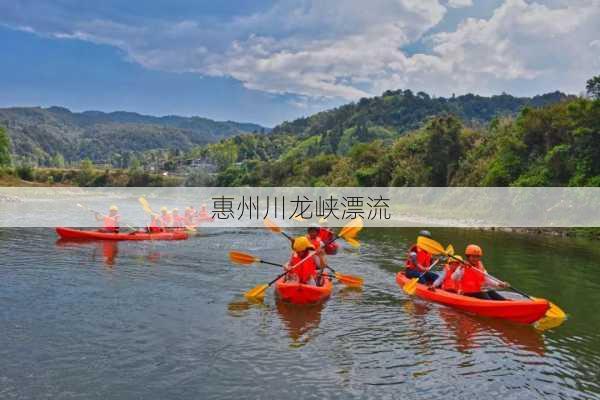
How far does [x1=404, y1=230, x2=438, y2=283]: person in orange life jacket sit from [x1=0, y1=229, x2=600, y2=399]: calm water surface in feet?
2.58

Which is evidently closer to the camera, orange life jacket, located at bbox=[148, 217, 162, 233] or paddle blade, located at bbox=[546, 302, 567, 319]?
paddle blade, located at bbox=[546, 302, 567, 319]

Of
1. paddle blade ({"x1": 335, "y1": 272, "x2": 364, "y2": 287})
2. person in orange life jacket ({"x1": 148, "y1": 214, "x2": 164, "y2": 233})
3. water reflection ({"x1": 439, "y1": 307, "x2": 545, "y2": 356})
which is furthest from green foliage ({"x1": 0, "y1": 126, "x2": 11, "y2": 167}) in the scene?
water reflection ({"x1": 439, "y1": 307, "x2": 545, "y2": 356})

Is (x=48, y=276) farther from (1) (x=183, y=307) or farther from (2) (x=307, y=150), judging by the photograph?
(2) (x=307, y=150)

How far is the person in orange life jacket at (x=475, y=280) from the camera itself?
12.9m

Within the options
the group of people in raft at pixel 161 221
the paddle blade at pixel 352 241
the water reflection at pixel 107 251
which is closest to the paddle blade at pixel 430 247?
the paddle blade at pixel 352 241

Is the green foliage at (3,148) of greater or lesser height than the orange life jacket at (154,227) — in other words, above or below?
above

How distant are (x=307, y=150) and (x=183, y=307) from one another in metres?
119

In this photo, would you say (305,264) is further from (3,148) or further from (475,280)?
(3,148)

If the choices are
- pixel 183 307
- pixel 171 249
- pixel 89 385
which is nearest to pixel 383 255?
pixel 171 249

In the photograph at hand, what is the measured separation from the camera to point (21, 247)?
21.8m

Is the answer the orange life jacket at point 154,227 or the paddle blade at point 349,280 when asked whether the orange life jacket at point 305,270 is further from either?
the orange life jacket at point 154,227

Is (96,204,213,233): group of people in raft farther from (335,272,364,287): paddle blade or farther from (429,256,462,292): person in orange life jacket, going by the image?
(429,256,462,292): person in orange life jacket

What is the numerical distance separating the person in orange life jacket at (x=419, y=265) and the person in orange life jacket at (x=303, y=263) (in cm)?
325

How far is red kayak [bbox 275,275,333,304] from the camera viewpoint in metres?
13.2
